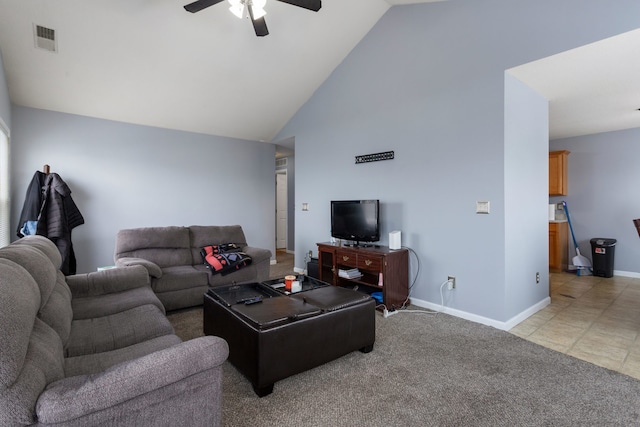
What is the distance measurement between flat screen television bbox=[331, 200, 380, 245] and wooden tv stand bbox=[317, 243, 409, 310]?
0.16m

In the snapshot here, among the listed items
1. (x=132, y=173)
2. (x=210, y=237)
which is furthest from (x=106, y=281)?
(x=132, y=173)

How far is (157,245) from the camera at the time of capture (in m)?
3.91

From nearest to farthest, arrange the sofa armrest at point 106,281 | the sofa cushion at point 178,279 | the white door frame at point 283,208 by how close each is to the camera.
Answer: the sofa armrest at point 106,281 → the sofa cushion at point 178,279 → the white door frame at point 283,208

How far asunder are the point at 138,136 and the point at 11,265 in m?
3.77

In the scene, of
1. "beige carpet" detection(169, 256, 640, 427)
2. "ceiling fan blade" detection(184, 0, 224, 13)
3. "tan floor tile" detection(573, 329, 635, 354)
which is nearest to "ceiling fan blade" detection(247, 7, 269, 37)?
"ceiling fan blade" detection(184, 0, 224, 13)

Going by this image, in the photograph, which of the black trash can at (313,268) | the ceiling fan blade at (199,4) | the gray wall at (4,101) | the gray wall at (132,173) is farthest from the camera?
the black trash can at (313,268)

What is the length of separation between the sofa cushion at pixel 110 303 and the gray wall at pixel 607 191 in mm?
6562

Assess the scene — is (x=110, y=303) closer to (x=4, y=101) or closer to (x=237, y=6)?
(x=237, y=6)

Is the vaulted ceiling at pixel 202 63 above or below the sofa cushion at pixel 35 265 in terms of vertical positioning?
above

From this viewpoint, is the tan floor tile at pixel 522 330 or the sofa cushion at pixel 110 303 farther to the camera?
the tan floor tile at pixel 522 330

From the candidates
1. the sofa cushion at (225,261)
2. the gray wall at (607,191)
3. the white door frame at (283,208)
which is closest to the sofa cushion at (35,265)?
the sofa cushion at (225,261)

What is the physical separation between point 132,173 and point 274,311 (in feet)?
12.2

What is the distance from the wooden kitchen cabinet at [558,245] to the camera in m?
5.24

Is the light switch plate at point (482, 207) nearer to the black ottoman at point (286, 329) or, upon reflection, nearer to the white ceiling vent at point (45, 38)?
the black ottoman at point (286, 329)
